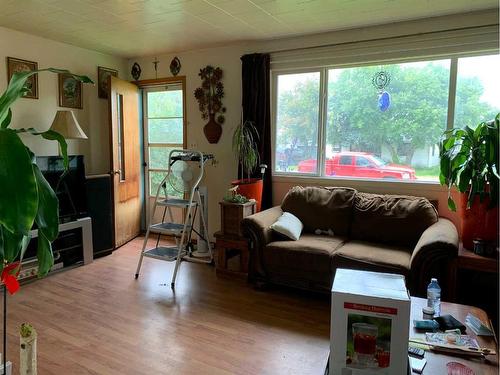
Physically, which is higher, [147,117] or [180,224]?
[147,117]

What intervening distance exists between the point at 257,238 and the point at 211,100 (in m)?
1.94

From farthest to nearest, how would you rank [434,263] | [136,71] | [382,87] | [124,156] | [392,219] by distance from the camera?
[136,71], [124,156], [382,87], [392,219], [434,263]

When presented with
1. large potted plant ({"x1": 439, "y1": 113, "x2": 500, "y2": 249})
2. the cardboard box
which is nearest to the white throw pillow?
large potted plant ({"x1": 439, "y1": 113, "x2": 500, "y2": 249})

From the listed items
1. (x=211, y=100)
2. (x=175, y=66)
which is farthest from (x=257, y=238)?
(x=175, y=66)

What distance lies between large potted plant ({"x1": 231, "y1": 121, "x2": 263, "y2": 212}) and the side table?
464 mm

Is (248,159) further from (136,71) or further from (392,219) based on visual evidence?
(136,71)

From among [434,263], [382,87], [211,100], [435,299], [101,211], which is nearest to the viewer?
[435,299]

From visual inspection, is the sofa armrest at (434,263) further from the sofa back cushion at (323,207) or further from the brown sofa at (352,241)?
the sofa back cushion at (323,207)

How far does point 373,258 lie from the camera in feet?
9.04

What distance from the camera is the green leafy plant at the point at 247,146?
380 centimetres

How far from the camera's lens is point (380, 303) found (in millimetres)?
1159

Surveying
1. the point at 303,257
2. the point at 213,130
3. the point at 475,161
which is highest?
the point at 213,130

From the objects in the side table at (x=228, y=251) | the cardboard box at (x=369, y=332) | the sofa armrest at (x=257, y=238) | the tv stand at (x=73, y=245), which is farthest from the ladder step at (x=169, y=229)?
the cardboard box at (x=369, y=332)

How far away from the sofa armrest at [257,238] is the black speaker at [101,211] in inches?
72.2
